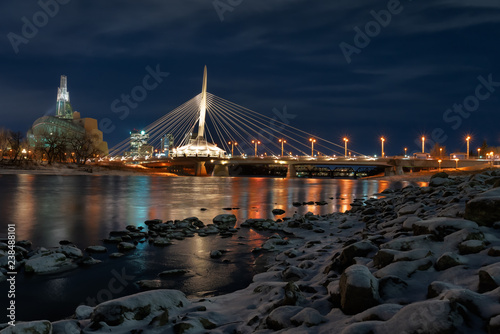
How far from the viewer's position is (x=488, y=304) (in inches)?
140

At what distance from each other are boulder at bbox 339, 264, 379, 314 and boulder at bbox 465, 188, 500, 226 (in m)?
3.13

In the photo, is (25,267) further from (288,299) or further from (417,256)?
(417,256)

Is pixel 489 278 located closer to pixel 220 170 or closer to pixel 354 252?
pixel 354 252

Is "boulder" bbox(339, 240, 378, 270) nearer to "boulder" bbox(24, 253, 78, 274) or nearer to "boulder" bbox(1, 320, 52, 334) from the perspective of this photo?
"boulder" bbox(1, 320, 52, 334)

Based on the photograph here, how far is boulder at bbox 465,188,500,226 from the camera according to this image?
20.7 ft

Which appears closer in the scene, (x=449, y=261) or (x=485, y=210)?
(x=449, y=261)

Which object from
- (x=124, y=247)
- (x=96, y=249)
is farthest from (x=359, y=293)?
(x=96, y=249)

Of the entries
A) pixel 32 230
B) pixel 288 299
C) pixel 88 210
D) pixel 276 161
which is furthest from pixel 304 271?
pixel 276 161

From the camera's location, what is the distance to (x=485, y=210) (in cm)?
642

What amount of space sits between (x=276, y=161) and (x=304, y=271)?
8101cm

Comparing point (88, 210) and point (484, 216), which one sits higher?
point (484, 216)

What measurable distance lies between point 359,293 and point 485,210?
142 inches

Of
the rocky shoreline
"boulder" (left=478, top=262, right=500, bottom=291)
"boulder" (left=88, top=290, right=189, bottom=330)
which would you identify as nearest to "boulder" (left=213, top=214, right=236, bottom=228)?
the rocky shoreline

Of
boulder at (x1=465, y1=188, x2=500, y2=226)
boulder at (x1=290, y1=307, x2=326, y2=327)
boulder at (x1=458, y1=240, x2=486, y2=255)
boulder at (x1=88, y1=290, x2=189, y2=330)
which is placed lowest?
boulder at (x1=88, y1=290, x2=189, y2=330)
